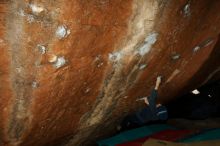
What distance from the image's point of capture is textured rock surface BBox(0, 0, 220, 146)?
1.53 metres

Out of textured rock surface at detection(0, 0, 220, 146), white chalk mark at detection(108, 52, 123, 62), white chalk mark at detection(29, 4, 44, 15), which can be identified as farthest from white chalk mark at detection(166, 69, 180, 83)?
white chalk mark at detection(29, 4, 44, 15)

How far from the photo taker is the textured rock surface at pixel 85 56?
153 cm

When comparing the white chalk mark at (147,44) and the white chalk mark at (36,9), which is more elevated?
the white chalk mark at (36,9)

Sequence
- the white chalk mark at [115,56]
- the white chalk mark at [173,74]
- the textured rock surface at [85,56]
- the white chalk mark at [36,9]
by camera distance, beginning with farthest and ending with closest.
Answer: the white chalk mark at [173,74]
the white chalk mark at [115,56]
the textured rock surface at [85,56]
the white chalk mark at [36,9]

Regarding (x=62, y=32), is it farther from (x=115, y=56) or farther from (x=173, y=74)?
(x=173, y=74)

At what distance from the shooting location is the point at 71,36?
1.65 meters

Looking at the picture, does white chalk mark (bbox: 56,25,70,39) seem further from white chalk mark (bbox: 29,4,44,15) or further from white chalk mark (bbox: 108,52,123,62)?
white chalk mark (bbox: 108,52,123,62)

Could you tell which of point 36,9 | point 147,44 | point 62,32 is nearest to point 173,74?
point 147,44

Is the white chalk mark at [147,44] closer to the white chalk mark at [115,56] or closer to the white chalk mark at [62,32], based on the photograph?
the white chalk mark at [115,56]

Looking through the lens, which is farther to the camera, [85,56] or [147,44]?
[147,44]

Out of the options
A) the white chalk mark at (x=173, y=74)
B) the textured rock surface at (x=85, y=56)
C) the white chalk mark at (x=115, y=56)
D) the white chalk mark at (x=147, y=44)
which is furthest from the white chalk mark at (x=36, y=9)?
the white chalk mark at (x=173, y=74)

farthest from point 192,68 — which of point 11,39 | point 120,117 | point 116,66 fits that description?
point 11,39

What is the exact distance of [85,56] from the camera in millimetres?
1851

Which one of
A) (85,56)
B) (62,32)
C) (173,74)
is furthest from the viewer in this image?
(173,74)
